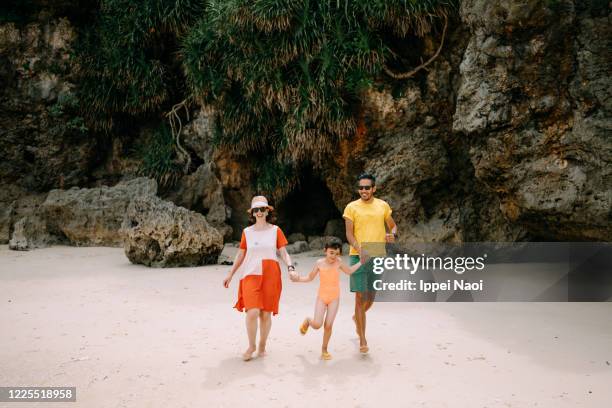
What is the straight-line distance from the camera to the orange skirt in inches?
169

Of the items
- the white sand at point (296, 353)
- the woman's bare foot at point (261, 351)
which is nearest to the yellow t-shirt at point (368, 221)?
the white sand at point (296, 353)

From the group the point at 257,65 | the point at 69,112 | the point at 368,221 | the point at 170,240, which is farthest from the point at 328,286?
the point at 69,112

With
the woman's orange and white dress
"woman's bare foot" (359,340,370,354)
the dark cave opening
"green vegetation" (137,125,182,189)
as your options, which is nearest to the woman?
the woman's orange and white dress

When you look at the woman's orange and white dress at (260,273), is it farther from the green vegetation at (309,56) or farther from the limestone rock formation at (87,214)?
the limestone rock formation at (87,214)

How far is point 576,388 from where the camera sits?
364 centimetres

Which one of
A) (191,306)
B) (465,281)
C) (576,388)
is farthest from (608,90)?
(191,306)

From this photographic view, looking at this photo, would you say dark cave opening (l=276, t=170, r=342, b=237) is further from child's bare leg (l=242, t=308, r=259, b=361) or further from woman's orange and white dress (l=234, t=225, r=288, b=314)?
child's bare leg (l=242, t=308, r=259, b=361)

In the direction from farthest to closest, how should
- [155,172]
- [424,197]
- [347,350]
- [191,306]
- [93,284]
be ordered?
[155,172]
[424,197]
[93,284]
[191,306]
[347,350]

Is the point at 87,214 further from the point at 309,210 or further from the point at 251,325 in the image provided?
the point at 251,325

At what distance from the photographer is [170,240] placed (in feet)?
30.4

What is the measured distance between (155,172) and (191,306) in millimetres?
8433

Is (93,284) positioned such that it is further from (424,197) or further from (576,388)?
(576,388)

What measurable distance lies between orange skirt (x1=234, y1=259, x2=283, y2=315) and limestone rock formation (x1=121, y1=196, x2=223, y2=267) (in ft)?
16.6

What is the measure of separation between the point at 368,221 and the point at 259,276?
1.02 m
